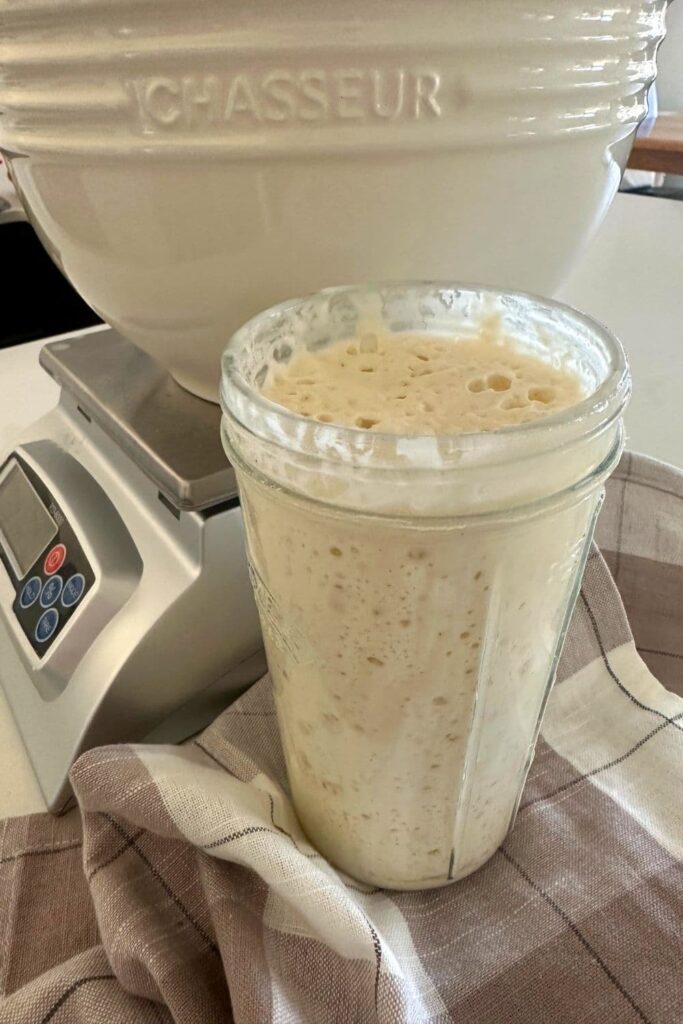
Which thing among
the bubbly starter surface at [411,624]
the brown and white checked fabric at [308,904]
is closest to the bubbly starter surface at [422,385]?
the bubbly starter surface at [411,624]

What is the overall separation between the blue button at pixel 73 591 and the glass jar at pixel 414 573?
0.11 meters

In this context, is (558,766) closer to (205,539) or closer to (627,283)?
(205,539)

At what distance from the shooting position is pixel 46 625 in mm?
367

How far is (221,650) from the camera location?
1.20 feet

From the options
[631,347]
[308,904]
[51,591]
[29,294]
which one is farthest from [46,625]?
[29,294]

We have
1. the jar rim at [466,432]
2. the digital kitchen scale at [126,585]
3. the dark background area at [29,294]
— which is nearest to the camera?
the jar rim at [466,432]

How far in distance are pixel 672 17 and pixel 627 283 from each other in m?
1.83

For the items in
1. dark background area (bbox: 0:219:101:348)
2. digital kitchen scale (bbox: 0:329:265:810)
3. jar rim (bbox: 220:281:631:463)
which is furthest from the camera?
dark background area (bbox: 0:219:101:348)

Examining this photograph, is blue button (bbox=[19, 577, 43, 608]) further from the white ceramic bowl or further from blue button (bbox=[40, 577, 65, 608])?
the white ceramic bowl

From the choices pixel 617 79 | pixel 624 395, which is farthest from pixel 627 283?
pixel 624 395

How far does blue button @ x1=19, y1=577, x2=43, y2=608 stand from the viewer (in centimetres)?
39

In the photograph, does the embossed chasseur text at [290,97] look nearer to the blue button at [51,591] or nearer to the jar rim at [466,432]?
the jar rim at [466,432]

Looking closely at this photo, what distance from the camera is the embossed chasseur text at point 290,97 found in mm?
251

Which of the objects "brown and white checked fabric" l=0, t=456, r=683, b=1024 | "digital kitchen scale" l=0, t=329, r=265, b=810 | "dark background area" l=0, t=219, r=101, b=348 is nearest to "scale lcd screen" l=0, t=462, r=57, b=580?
"digital kitchen scale" l=0, t=329, r=265, b=810
